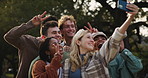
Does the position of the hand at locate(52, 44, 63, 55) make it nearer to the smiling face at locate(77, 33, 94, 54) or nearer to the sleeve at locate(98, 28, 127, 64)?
the smiling face at locate(77, 33, 94, 54)

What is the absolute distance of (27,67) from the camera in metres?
4.68

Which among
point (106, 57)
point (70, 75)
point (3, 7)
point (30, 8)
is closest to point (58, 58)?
point (70, 75)

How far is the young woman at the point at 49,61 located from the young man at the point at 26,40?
14.1 inches

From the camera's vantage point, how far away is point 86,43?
4180 millimetres

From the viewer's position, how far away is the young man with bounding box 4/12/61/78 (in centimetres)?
461

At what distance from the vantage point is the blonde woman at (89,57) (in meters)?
3.93

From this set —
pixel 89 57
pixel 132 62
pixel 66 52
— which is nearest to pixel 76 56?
pixel 89 57

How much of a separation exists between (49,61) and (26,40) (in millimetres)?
Result: 564

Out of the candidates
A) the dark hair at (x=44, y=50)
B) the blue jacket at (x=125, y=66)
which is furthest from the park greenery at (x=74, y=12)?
the dark hair at (x=44, y=50)

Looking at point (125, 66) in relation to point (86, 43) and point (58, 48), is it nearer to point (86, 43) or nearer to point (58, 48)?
point (86, 43)

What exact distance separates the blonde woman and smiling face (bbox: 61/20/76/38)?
90 centimetres

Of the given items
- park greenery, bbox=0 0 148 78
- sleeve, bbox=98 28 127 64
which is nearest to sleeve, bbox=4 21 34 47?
sleeve, bbox=98 28 127 64

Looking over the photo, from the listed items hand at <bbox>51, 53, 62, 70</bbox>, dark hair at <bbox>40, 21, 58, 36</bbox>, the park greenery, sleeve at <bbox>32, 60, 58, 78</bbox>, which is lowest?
sleeve at <bbox>32, 60, 58, 78</bbox>

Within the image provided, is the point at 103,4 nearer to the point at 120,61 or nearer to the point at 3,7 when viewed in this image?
the point at 3,7
